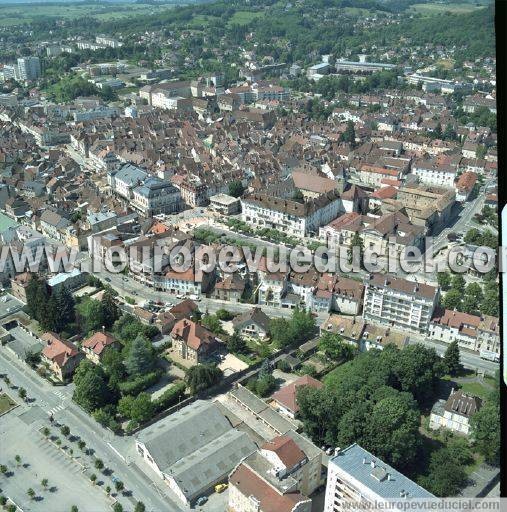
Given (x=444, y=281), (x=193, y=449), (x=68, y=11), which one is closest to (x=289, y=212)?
(x=444, y=281)

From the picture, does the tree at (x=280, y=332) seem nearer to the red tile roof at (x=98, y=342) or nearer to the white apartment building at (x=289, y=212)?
the red tile roof at (x=98, y=342)

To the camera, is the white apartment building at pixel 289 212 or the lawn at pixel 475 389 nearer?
the lawn at pixel 475 389

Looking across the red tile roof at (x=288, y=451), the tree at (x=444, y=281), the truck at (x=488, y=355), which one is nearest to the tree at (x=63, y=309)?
the red tile roof at (x=288, y=451)

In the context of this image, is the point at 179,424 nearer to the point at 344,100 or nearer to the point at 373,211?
the point at 373,211

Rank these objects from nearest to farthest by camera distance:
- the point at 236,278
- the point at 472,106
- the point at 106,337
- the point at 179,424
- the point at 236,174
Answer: the point at 179,424
the point at 106,337
the point at 236,278
the point at 236,174
the point at 472,106

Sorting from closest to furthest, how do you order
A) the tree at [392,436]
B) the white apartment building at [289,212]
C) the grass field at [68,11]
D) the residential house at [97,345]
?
the tree at [392,436] < the residential house at [97,345] < the white apartment building at [289,212] < the grass field at [68,11]

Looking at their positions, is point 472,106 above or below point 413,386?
above

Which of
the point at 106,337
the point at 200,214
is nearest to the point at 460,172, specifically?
the point at 200,214

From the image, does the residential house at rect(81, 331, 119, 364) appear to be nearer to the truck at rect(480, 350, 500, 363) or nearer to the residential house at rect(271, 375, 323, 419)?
the residential house at rect(271, 375, 323, 419)
